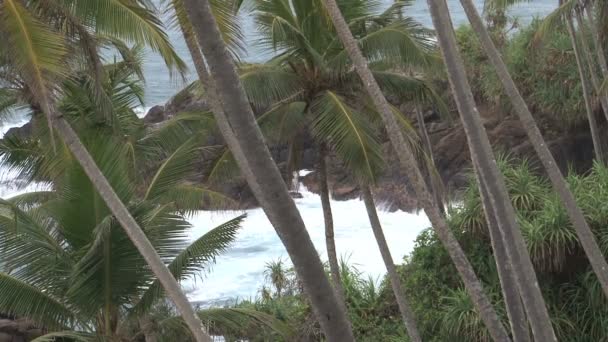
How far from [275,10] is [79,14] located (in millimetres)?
4585

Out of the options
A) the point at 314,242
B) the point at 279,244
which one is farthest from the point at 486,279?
the point at 279,244

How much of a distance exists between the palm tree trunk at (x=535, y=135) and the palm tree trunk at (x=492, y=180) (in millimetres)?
801

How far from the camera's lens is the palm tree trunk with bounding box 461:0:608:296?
9.42 metres

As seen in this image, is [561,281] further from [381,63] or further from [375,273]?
[375,273]

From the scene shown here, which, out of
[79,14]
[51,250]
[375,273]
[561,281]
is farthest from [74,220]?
[375,273]

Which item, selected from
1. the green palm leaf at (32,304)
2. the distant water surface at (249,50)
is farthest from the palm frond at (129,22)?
the distant water surface at (249,50)

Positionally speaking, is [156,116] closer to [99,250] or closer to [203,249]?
[203,249]

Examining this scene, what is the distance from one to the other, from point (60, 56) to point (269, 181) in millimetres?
3740

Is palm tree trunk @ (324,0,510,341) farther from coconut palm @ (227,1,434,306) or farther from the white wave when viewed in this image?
the white wave

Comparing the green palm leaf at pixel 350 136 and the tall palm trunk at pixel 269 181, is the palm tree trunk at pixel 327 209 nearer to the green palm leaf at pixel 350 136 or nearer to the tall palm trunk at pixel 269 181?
the green palm leaf at pixel 350 136

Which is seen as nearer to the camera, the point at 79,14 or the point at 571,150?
the point at 79,14

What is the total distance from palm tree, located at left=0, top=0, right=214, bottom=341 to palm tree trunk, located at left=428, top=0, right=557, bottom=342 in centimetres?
288

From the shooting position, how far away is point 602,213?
571 inches

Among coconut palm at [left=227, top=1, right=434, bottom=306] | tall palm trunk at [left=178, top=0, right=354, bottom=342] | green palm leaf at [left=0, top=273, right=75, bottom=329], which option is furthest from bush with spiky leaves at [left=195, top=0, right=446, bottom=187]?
tall palm trunk at [left=178, top=0, right=354, bottom=342]
